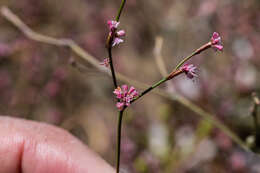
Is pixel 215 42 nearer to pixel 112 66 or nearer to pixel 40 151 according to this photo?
pixel 112 66

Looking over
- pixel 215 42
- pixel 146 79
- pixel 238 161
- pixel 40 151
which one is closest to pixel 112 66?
pixel 215 42

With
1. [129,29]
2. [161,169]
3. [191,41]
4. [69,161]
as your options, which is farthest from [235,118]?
[129,29]

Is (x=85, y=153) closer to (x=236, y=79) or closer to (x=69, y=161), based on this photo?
(x=69, y=161)

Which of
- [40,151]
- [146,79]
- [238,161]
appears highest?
[146,79]

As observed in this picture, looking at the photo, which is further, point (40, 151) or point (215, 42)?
point (40, 151)

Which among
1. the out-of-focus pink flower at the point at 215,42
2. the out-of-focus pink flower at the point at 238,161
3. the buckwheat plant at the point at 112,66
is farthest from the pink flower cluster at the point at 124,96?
the out-of-focus pink flower at the point at 238,161

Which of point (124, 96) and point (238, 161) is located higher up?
point (238, 161)

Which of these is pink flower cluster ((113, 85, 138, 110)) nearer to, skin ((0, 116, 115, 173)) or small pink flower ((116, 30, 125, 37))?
small pink flower ((116, 30, 125, 37))

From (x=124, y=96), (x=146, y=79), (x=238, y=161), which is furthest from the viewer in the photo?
(x=146, y=79)

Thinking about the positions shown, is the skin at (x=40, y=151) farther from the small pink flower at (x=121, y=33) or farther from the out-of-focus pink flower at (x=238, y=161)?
the out-of-focus pink flower at (x=238, y=161)
